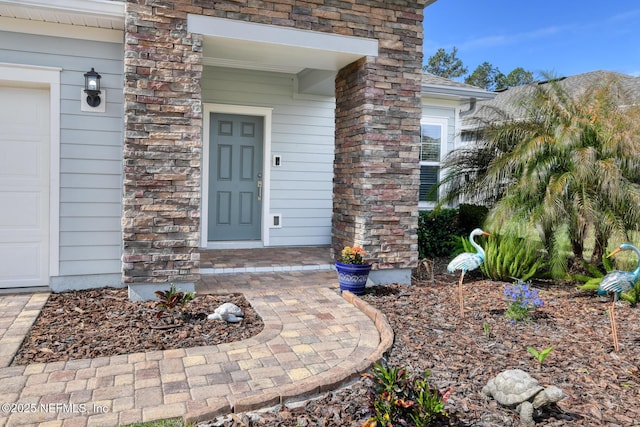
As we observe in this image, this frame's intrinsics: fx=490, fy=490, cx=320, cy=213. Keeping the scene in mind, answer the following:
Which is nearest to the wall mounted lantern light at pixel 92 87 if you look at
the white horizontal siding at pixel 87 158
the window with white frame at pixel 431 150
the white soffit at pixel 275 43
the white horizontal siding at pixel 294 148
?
the white horizontal siding at pixel 87 158

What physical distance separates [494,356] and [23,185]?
4590 millimetres

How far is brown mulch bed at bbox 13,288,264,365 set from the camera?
3.43m

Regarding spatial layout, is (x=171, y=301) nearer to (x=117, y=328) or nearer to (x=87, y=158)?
(x=117, y=328)

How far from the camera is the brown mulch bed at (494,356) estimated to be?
105 inches

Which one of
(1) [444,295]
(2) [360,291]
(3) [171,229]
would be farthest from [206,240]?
(1) [444,295]

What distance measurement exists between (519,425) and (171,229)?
3.33 m

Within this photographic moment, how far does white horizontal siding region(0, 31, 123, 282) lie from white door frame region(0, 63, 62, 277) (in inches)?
1.7

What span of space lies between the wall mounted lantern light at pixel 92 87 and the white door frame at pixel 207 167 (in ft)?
7.32

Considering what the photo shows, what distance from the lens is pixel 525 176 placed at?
18.2 ft

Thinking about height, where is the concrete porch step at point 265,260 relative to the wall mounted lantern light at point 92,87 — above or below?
below

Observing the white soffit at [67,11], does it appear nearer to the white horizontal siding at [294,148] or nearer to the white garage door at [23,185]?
the white garage door at [23,185]

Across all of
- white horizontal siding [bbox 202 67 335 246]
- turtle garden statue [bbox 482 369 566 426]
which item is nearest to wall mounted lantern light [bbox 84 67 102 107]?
white horizontal siding [bbox 202 67 335 246]

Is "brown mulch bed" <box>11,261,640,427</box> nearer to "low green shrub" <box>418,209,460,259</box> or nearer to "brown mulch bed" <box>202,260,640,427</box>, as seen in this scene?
"brown mulch bed" <box>202,260,640,427</box>

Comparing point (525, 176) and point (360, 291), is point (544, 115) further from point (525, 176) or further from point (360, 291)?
point (360, 291)
